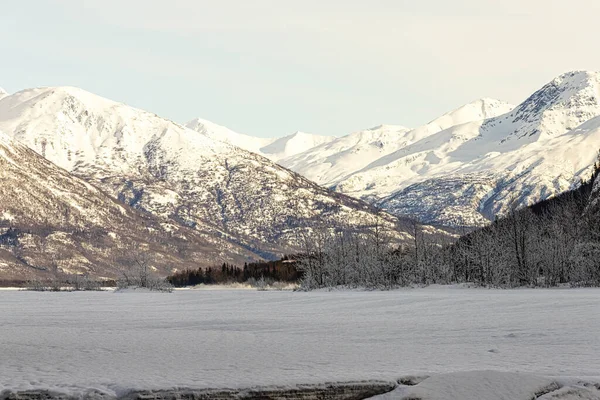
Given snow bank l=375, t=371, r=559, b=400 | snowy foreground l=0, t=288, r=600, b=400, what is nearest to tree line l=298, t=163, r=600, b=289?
snowy foreground l=0, t=288, r=600, b=400

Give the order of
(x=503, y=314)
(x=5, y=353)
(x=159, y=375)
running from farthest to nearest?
1. (x=503, y=314)
2. (x=5, y=353)
3. (x=159, y=375)

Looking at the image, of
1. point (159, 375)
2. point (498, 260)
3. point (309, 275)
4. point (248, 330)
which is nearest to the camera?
point (159, 375)

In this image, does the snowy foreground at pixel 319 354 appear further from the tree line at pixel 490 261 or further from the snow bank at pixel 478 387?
the tree line at pixel 490 261

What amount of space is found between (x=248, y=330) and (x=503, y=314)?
47.3 ft

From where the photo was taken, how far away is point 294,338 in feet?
93.4

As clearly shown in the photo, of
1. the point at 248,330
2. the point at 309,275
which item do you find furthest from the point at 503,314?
the point at 309,275

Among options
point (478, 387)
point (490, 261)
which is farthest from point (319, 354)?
point (490, 261)

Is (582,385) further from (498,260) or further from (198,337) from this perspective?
(498,260)

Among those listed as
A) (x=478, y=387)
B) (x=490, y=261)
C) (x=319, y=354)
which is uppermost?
(x=490, y=261)

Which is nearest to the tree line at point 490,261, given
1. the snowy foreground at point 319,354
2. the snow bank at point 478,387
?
the snowy foreground at point 319,354

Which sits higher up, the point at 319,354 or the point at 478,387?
the point at 319,354

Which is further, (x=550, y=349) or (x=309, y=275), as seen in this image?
A: (x=309, y=275)

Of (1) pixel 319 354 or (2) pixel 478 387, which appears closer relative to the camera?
(2) pixel 478 387

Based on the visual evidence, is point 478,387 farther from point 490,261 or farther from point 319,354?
point 490,261
